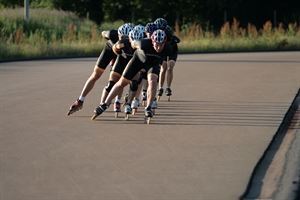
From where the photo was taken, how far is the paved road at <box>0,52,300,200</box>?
29.0 feet

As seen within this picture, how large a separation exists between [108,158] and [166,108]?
221 inches

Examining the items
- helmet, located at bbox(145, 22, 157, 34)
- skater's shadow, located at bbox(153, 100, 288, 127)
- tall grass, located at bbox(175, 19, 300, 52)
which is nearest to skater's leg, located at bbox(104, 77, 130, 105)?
skater's shadow, located at bbox(153, 100, 288, 127)

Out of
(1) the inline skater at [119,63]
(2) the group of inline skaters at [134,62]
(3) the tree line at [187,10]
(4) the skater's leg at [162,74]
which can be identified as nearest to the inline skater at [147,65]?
(2) the group of inline skaters at [134,62]

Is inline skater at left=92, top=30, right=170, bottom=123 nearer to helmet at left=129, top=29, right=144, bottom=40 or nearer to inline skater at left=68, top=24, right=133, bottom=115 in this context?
helmet at left=129, top=29, right=144, bottom=40

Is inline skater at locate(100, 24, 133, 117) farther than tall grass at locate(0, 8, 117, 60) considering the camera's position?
No

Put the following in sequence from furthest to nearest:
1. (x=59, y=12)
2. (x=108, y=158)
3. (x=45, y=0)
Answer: (x=45, y=0) → (x=59, y=12) → (x=108, y=158)

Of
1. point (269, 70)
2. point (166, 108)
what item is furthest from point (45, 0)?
point (166, 108)

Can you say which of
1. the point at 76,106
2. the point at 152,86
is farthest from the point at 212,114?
the point at 76,106

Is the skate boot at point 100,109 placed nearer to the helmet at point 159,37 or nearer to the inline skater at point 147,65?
the inline skater at point 147,65

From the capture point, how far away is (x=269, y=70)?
25.1 m

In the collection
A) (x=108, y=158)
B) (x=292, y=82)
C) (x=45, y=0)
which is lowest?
(x=45, y=0)

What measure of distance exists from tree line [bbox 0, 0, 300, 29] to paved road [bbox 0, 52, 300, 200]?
1309 inches

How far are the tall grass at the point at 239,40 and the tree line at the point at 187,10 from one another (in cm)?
1031

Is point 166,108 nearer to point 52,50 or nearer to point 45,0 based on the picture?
point 52,50
